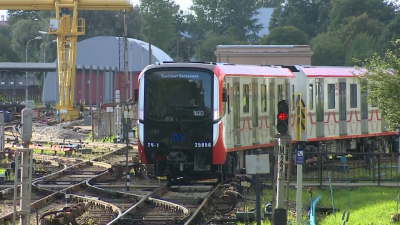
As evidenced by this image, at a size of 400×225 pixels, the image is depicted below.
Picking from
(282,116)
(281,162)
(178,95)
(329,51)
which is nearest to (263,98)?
(178,95)

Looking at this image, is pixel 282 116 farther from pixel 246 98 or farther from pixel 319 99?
pixel 319 99

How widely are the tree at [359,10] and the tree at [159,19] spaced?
2934 centimetres

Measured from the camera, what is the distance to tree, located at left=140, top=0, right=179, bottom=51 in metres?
136

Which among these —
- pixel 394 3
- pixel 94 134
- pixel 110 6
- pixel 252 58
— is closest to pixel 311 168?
pixel 94 134

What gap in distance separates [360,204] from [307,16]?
119 m

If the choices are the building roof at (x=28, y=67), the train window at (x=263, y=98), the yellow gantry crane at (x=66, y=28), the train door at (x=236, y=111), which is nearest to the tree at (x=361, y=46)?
the building roof at (x=28, y=67)

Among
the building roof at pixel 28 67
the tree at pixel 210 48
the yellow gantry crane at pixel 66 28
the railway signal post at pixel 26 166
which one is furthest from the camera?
the tree at pixel 210 48

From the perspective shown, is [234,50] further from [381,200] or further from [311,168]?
[381,200]

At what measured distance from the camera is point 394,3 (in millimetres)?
119938

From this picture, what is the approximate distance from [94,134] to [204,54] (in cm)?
8513

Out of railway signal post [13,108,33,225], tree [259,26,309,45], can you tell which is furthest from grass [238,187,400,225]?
tree [259,26,309,45]

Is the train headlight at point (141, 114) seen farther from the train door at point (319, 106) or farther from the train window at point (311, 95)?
the train door at point (319, 106)

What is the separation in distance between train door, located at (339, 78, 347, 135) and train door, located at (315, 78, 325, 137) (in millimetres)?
1165

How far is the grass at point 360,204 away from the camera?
14.8m
